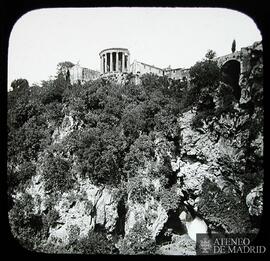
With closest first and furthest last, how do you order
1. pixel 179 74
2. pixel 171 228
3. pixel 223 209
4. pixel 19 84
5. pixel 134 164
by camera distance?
1. pixel 223 209
2. pixel 134 164
3. pixel 171 228
4. pixel 19 84
5. pixel 179 74

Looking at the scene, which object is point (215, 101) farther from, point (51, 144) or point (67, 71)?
point (67, 71)

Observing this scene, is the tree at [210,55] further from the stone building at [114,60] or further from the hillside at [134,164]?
the stone building at [114,60]

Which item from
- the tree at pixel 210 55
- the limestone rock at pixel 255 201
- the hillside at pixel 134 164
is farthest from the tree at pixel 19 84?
the limestone rock at pixel 255 201

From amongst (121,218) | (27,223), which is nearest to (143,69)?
(121,218)

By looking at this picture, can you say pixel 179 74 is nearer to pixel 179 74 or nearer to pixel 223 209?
pixel 179 74

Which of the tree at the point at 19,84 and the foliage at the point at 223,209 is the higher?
the tree at the point at 19,84

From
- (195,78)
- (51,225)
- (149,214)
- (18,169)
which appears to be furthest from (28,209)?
(195,78)
